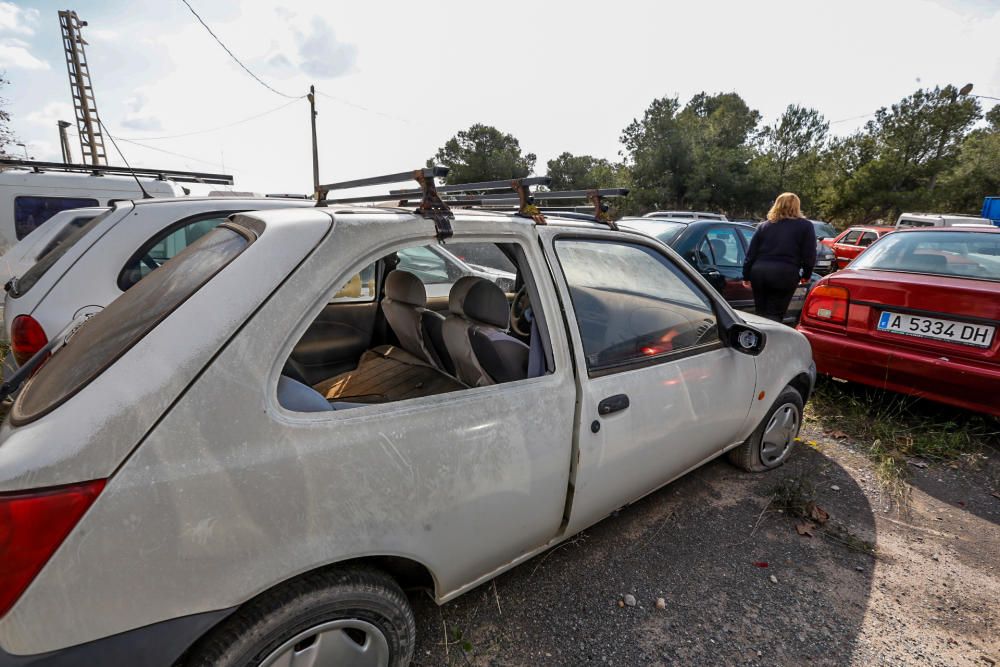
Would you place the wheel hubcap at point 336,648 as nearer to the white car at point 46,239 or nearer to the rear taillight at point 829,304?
the rear taillight at point 829,304

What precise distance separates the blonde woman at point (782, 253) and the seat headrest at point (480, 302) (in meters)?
3.89

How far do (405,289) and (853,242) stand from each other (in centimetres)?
1466

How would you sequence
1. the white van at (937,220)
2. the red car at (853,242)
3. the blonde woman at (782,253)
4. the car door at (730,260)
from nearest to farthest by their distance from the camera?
the blonde woman at (782,253) < the car door at (730,260) < the red car at (853,242) < the white van at (937,220)

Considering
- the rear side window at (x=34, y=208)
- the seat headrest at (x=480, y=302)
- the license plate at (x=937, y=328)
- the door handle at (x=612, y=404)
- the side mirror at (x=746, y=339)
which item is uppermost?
the rear side window at (x=34, y=208)

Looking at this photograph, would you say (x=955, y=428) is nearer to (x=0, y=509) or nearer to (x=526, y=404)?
(x=526, y=404)

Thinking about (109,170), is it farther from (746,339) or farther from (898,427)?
(898,427)

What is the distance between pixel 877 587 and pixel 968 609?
0.35m

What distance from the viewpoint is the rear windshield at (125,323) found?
119cm

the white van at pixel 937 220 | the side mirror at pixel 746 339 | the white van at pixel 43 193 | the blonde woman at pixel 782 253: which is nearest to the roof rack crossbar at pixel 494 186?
the side mirror at pixel 746 339

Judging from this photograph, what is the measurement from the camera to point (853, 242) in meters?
13.2

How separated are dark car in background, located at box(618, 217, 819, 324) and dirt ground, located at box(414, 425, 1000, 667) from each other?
10.6ft

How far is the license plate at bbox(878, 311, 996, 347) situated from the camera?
3.20m

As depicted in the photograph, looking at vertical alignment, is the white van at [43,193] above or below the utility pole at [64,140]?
below

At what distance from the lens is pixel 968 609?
7.23ft
